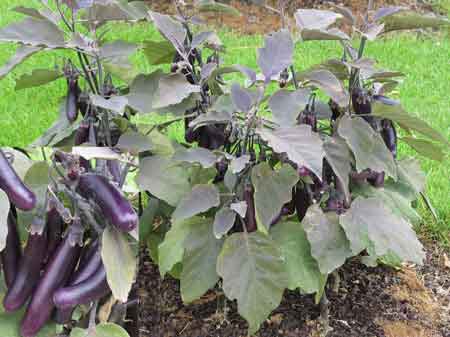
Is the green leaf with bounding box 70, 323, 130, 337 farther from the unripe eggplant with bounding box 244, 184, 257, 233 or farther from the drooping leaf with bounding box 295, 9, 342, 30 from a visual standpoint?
the drooping leaf with bounding box 295, 9, 342, 30

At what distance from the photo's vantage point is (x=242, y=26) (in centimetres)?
497

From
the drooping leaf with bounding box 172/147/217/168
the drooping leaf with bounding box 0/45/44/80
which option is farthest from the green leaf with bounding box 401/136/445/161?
the drooping leaf with bounding box 0/45/44/80

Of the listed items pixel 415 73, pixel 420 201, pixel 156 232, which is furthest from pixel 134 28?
pixel 156 232

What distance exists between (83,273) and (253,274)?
333mm

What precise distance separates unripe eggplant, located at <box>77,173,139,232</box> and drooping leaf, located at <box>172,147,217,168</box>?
0.53ft

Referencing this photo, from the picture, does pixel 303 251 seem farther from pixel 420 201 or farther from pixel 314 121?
pixel 420 201

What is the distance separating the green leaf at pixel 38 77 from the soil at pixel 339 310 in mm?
631

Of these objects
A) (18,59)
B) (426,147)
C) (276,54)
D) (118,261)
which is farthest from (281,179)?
(18,59)

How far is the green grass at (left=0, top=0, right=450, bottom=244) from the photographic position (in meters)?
2.61

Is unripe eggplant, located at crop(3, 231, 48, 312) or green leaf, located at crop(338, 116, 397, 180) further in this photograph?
green leaf, located at crop(338, 116, 397, 180)

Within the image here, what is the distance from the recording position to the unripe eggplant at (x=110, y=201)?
1.14 metres

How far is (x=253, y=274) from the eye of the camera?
129cm

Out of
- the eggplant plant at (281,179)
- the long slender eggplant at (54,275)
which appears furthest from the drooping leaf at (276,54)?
the long slender eggplant at (54,275)

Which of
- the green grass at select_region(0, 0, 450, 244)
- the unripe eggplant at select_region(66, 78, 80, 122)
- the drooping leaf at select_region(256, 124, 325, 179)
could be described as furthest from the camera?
the green grass at select_region(0, 0, 450, 244)
